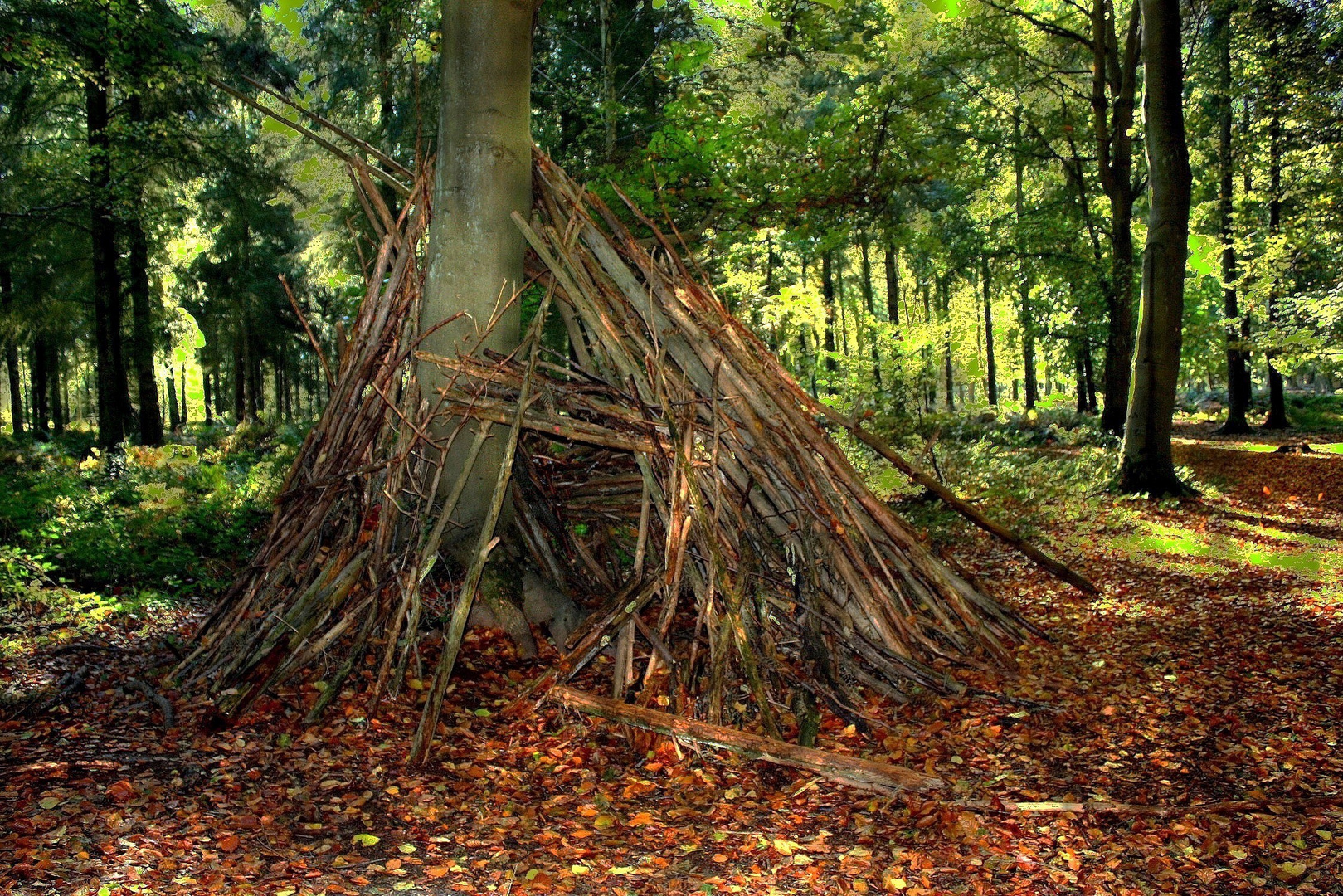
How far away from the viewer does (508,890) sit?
108 inches

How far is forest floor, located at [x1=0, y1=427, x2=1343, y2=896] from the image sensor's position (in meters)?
2.77

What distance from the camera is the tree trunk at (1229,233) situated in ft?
53.8

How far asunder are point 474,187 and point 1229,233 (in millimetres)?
18936

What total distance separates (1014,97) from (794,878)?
17.1m

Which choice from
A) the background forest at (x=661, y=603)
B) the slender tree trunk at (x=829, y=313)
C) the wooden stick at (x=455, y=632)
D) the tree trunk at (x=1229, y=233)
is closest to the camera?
the background forest at (x=661, y=603)

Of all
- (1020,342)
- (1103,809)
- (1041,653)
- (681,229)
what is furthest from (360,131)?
(1020,342)

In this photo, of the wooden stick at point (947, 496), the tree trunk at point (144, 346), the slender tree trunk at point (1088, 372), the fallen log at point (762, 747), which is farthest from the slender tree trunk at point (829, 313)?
the fallen log at point (762, 747)

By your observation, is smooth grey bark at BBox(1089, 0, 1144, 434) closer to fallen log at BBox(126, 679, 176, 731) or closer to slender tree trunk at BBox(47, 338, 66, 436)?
fallen log at BBox(126, 679, 176, 731)

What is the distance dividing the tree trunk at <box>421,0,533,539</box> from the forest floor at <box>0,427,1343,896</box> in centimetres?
155

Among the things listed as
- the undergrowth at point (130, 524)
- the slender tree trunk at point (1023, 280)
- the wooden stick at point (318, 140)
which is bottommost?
the undergrowth at point (130, 524)

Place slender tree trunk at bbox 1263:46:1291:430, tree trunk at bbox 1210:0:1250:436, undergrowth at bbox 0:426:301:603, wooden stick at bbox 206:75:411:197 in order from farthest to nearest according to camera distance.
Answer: tree trunk at bbox 1210:0:1250:436 → slender tree trunk at bbox 1263:46:1291:430 → undergrowth at bbox 0:426:301:603 → wooden stick at bbox 206:75:411:197

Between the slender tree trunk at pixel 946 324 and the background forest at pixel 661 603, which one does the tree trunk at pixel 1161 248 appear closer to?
the background forest at pixel 661 603

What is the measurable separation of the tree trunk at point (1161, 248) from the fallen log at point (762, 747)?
8.05 m

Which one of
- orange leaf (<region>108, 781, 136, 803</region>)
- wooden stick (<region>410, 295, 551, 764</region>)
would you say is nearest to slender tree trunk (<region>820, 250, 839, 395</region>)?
wooden stick (<region>410, 295, 551, 764</region>)
